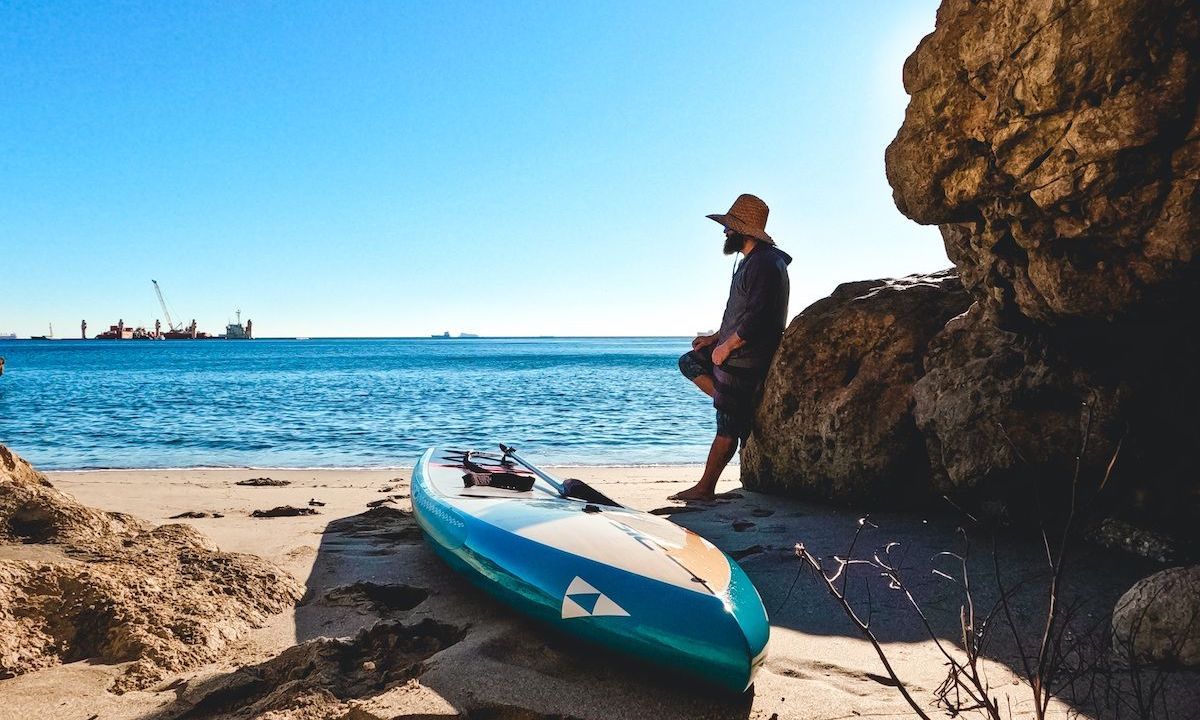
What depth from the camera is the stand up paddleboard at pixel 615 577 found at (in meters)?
2.56

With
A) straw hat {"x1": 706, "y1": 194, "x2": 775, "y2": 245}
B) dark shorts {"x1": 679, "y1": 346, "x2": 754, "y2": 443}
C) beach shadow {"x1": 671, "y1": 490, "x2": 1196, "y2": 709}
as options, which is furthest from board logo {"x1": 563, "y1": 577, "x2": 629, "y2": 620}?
straw hat {"x1": 706, "y1": 194, "x2": 775, "y2": 245}

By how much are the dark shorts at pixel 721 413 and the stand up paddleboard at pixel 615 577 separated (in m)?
2.60

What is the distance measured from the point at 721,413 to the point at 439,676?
451cm

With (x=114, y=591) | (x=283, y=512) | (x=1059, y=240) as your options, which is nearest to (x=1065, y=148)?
(x=1059, y=240)

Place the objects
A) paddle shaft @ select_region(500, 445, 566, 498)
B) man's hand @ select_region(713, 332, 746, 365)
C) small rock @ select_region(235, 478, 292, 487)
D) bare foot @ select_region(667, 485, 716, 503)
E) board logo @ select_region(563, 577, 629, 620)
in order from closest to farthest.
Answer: board logo @ select_region(563, 577, 629, 620) < paddle shaft @ select_region(500, 445, 566, 498) < bare foot @ select_region(667, 485, 716, 503) < man's hand @ select_region(713, 332, 746, 365) < small rock @ select_region(235, 478, 292, 487)

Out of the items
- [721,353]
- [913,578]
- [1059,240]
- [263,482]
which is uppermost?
[1059,240]

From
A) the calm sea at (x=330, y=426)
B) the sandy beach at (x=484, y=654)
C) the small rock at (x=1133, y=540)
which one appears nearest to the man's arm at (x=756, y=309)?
the sandy beach at (x=484, y=654)

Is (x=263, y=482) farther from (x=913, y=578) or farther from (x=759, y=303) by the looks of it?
(x=913, y=578)

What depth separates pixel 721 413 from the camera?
21.9 ft

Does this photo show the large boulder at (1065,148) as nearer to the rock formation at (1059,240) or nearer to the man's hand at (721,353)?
the rock formation at (1059,240)

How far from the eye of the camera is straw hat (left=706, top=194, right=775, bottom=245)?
6.33 meters

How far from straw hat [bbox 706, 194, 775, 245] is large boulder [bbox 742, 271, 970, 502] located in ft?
2.92

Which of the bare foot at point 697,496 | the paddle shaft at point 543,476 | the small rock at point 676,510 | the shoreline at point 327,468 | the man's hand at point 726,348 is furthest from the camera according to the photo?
the shoreline at point 327,468

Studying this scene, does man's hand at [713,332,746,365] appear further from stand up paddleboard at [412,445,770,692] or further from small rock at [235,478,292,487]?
small rock at [235,478,292,487]
